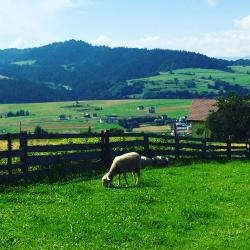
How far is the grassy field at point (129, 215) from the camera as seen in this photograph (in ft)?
46.6

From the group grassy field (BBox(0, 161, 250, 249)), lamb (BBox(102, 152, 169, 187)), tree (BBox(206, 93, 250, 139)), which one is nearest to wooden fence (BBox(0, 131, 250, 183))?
grassy field (BBox(0, 161, 250, 249))

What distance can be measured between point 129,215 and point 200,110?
67.8m

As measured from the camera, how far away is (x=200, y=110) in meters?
83.4

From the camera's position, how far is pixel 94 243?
13977mm

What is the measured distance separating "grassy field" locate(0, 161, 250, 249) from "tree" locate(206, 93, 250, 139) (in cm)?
2691

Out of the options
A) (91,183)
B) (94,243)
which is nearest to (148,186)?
(91,183)

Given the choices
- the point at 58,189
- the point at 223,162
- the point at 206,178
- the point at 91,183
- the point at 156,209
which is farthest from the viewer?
the point at 223,162

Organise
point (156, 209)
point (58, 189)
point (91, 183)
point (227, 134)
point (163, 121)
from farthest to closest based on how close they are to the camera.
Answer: point (163, 121) < point (227, 134) < point (91, 183) < point (58, 189) < point (156, 209)

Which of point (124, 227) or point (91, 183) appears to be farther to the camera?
point (91, 183)

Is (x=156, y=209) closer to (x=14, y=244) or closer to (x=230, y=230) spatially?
(x=230, y=230)

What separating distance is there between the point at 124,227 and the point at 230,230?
134 inches

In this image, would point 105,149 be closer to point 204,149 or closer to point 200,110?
point 204,149

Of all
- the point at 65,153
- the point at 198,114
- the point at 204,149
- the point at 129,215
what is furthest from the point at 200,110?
the point at 129,215

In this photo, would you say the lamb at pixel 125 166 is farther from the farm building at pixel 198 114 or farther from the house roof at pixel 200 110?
the house roof at pixel 200 110
